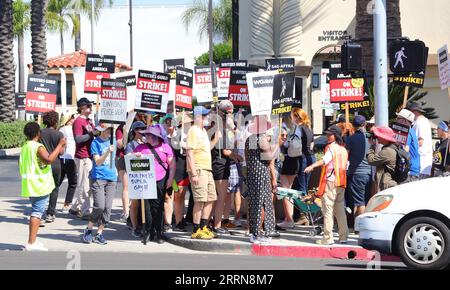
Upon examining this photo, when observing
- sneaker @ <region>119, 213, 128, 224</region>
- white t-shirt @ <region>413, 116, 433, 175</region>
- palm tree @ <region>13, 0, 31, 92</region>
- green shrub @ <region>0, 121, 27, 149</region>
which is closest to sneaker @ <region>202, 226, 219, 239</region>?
sneaker @ <region>119, 213, 128, 224</region>

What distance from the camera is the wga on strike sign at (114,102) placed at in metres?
15.1

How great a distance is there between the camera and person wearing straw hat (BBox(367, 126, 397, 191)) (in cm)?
1378

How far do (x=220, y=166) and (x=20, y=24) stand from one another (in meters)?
54.1

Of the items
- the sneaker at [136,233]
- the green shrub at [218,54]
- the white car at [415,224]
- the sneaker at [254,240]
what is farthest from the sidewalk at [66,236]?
the green shrub at [218,54]

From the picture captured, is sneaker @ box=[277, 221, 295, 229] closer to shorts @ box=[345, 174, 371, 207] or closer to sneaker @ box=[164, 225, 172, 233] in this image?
shorts @ box=[345, 174, 371, 207]

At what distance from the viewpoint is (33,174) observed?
519 inches

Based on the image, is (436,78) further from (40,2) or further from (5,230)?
(5,230)

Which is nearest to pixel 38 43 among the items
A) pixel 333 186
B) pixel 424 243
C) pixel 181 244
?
pixel 181 244

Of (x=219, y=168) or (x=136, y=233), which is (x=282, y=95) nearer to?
(x=219, y=168)

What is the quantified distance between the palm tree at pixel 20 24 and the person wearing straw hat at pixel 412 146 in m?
51.6

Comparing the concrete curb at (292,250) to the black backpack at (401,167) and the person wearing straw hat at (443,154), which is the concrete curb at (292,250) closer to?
the black backpack at (401,167)

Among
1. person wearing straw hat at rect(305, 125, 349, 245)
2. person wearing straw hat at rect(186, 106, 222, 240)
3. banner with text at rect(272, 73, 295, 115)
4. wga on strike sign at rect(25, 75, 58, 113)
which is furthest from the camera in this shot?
wga on strike sign at rect(25, 75, 58, 113)

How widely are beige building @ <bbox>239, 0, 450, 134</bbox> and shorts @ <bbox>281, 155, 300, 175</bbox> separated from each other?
19542mm

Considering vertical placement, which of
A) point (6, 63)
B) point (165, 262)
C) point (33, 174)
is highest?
point (6, 63)
